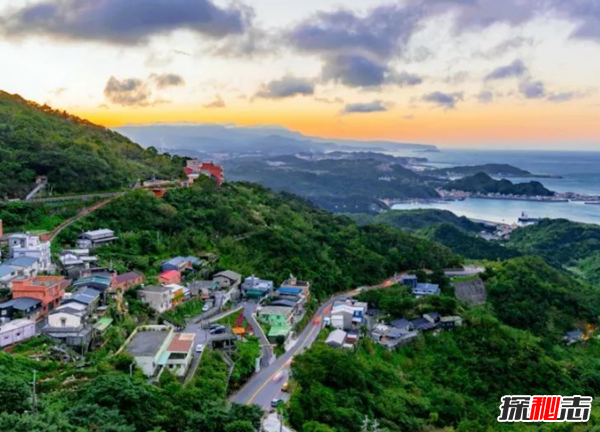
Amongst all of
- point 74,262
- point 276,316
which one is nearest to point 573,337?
point 276,316

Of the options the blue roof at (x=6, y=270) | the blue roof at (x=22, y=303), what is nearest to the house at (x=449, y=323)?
the blue roof at (x=22, y=303)

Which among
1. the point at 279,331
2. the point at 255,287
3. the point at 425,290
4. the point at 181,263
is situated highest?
the point at 181,263

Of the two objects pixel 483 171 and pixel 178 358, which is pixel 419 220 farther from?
pixel 483 171

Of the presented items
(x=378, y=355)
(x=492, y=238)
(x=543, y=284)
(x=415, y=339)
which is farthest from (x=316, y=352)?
(x=492, y=238)

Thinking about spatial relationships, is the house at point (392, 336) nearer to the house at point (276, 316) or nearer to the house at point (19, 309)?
the house at point (276, 316)

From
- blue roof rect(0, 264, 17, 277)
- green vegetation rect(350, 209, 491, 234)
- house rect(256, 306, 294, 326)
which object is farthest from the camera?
green vegetation rect(350, 209, 491, 234)

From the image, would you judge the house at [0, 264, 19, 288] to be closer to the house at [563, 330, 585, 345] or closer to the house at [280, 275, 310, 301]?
the house at [280, 275, 310, 301]

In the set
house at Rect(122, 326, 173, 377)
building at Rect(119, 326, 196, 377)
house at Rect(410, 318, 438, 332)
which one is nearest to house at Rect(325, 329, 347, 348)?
house at Rect(410, 318, 438, 332)

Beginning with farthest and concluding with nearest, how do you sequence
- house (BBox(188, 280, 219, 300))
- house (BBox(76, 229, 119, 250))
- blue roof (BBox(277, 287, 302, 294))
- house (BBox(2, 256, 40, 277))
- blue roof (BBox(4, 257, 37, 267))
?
blue roof (BBox(277, 287, 302, 294)) < house (BBox(76, 229, 119, 250)) < house (BBox(188, 280, 219, 300)) < blue roof (BBox(4, 257, 37, 267)) < house (BBox(2, 256, 40, 277))
